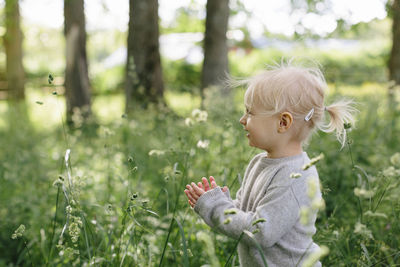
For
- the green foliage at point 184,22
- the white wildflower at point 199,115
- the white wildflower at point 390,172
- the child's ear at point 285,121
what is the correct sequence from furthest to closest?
the green foliage at point 184,22
the white wildflower at point 199,115
the child's ear at point 285,121
the white wildflower at point 390,172

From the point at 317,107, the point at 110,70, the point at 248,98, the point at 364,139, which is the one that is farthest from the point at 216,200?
the point at 110,70

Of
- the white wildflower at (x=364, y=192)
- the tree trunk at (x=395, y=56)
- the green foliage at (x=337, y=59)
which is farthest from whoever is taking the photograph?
the green foliage at (x=337, y=59)

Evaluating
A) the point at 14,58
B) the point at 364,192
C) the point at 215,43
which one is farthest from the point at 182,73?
the point at 364,192

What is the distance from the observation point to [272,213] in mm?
1584

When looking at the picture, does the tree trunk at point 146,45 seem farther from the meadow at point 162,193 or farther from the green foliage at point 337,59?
the green foliage at point 337,59

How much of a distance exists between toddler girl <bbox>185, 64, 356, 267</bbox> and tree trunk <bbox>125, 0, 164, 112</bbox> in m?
4.94

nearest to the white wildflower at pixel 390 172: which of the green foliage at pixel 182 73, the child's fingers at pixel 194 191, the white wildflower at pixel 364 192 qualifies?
the white wildflower at pixel 364 192

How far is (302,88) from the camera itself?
175 centimetres

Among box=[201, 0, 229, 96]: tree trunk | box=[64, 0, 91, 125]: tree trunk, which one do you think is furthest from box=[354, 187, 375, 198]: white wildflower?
box=[64, 0, 91, 125]: tree trunk

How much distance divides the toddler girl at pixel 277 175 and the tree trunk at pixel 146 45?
195 inches

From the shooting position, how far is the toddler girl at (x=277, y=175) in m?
1.61

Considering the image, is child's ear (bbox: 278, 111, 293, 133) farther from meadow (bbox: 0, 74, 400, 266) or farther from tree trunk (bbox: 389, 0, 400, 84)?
tree trunk (bbox: 389, 0, 400, 84)

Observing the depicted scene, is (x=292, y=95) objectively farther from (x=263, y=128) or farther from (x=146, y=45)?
(x=146, y=45)

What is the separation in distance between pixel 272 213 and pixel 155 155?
1045 millimetres
